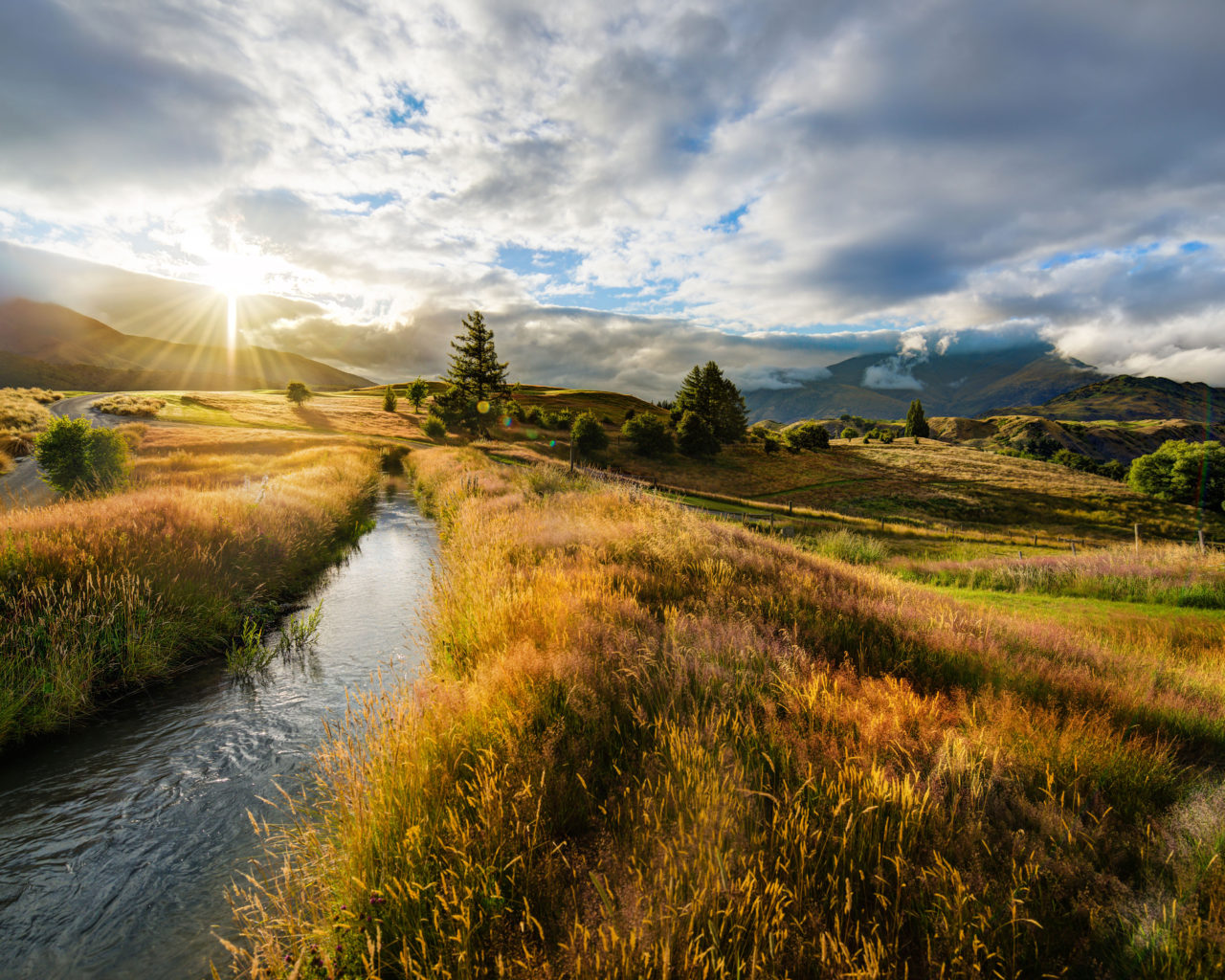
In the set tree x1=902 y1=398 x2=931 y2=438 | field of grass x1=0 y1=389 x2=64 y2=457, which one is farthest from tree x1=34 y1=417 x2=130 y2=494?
tree x1=902 y1=398 x2=931 y2=438

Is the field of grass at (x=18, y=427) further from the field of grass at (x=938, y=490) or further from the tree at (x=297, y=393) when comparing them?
the field of grass at (x=938, y=490)

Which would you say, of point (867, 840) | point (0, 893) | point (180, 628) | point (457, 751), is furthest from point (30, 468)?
point (867, 840)

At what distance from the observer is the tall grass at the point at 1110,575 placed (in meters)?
15.2

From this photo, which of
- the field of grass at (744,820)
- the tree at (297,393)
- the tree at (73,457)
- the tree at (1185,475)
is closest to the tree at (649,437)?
the tree at (297,393)

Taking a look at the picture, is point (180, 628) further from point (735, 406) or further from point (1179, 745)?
point (735, 406)

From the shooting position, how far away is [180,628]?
27.4 feet

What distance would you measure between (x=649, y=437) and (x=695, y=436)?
291 inches

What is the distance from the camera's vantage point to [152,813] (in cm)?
502

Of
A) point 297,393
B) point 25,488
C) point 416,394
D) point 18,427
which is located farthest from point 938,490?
point 297,393

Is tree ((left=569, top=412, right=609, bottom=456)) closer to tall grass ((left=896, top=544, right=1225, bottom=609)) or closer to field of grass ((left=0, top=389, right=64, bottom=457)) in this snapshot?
field of grass ((left=0, top=389, right=64, bottom=457))

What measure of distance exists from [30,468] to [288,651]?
30.3 meters

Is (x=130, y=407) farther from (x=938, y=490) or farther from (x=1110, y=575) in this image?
(x=938, y=490)

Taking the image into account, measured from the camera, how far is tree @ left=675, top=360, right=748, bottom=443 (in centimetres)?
8700

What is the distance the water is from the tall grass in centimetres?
1950
